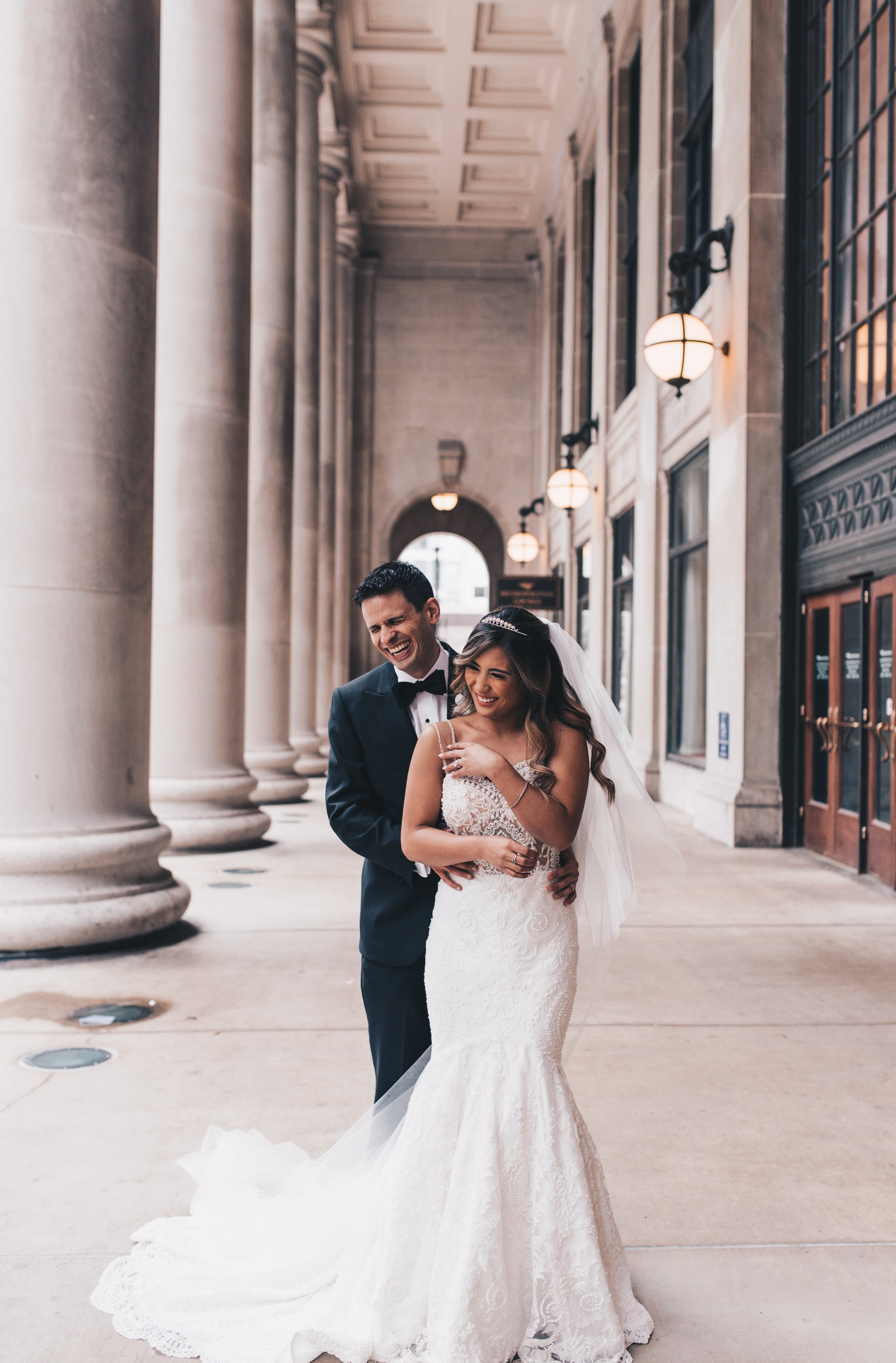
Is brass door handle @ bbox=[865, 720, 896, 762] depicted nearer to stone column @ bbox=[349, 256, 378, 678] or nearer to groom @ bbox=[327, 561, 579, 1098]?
groom @ bbox=[327, 561, 579, 1098]

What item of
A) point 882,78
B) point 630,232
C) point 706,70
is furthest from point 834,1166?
point 630,232

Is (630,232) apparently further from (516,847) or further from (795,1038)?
(516,847)

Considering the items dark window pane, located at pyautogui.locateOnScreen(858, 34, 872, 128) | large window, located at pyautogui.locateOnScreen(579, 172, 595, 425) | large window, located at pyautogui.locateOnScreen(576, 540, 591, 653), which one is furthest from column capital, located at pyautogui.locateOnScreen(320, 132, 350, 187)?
dark window pane, located at pyautogui.locateOnScreen(858, 34, 872, 128)

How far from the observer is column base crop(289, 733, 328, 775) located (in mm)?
19875

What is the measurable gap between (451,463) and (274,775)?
16244 mm

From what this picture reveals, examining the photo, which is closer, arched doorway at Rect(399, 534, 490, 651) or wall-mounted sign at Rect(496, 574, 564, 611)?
wall-mounted sign at Rect(496, 574, 564, 611)

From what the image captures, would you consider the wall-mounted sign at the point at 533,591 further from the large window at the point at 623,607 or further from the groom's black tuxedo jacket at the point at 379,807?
the groom's black tuxedo jacket at the point at 379,807

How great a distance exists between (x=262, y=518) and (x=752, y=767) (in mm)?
7116

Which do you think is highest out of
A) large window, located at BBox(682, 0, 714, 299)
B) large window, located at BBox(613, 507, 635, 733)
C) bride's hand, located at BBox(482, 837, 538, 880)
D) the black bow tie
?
large window, located at BBox(682, 0, 714, 299)

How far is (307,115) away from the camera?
19.2 meters

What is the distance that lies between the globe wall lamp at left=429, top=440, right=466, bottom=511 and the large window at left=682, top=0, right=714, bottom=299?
1482 centimetres

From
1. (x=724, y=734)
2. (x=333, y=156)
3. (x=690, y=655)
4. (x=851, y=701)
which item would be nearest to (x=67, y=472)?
(x=851, y=701)

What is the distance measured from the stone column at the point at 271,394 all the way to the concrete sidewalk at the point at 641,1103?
7.27m

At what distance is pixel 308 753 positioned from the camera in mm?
20234
